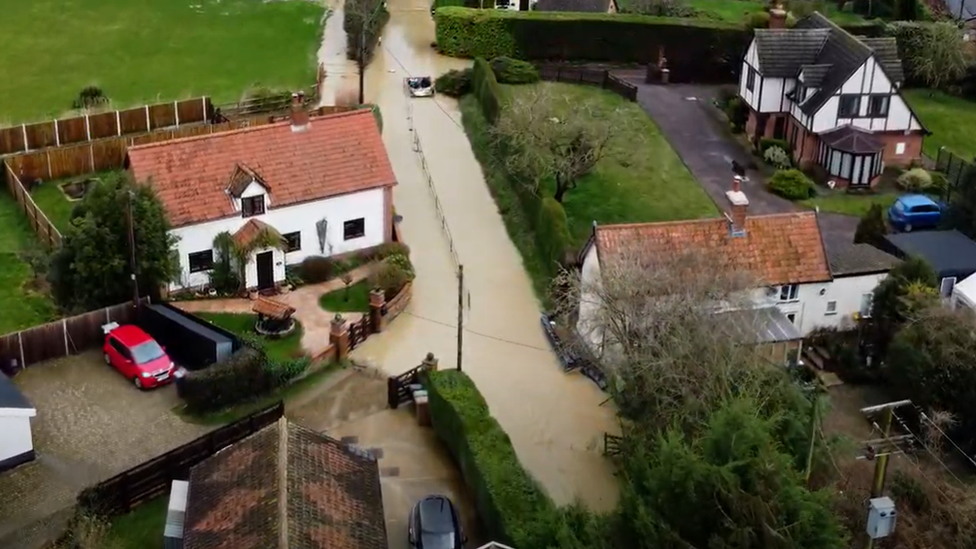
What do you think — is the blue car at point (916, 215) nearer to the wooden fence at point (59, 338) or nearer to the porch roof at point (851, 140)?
the porch roof at point (851, 140)

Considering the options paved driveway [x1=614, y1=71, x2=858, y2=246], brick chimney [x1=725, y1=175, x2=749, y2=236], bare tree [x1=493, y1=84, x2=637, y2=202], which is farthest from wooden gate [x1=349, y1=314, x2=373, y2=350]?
paved driveway [x1=614, y1=71, x2=858, y2=246]

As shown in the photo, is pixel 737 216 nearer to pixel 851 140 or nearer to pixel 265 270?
pixel 265 270

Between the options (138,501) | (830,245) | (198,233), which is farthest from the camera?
(830,245)

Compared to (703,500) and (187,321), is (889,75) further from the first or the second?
(703,500)

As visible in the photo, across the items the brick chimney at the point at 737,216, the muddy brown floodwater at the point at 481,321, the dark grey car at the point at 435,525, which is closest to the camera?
the dark grey car at the point at 435,525

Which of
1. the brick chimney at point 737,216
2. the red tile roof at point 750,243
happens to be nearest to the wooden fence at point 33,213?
the red tile roof at point 750,243

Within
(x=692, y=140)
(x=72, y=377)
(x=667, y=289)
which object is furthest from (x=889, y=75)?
(x=72, y=377)
